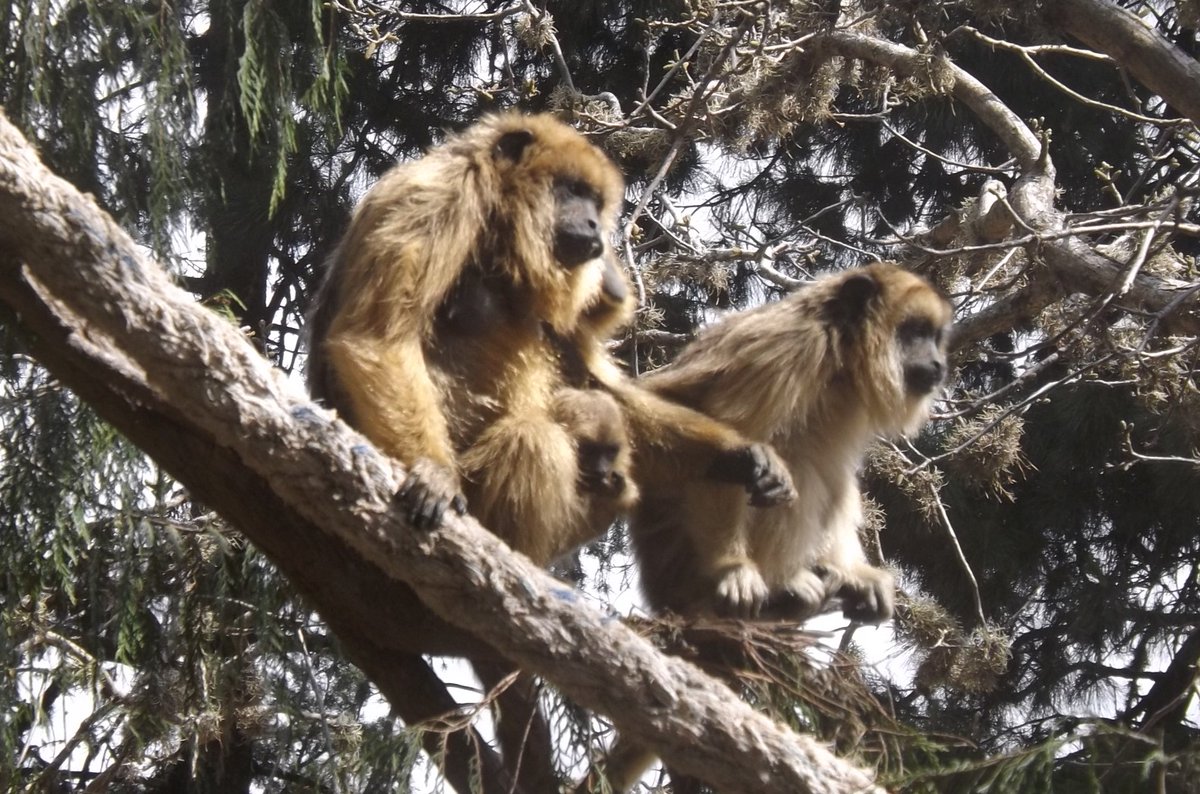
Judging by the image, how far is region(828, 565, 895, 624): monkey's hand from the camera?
5.12 meters

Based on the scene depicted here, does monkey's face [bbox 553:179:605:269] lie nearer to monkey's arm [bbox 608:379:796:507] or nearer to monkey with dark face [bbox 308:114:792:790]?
monkey with dark face [bbox 308:114:792:790]

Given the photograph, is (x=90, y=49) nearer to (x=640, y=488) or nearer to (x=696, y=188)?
(x=640, y=488)

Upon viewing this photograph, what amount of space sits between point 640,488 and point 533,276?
0.93 meters

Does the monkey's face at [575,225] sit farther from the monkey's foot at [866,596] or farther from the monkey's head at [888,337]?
the monkey's foot at [866,596]

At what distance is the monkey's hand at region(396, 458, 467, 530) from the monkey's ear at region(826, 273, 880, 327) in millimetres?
2149

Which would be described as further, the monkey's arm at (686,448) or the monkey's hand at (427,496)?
the monkey's arm at (686,448)

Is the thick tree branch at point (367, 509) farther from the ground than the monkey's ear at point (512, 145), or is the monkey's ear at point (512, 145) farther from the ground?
the monkey's ear at point (512, 145)

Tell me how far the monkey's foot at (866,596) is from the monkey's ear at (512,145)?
2.03 m

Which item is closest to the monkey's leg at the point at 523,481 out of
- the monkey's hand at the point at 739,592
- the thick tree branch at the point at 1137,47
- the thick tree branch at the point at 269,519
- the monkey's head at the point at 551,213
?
the thick tree branch at the point at 269,519

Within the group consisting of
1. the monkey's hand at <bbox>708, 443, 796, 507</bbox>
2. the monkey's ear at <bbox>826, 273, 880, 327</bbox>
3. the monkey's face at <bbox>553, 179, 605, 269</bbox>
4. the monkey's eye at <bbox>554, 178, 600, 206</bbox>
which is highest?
the monkey's eye at <bbox>554, 178, 600, 206</bbox>

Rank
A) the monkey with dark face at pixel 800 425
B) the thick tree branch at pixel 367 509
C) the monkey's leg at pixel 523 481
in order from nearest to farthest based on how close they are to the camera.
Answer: the thick tree branch at pixel 367 509, the monkey's leg at pixel 523 481, the monkey with dark face at pixel 800 425

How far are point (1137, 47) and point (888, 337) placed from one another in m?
1.62

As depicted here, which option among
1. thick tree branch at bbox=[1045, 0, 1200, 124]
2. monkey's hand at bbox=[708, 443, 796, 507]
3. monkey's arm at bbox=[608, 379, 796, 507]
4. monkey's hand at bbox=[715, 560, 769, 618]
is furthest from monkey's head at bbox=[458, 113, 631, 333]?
thick tree branch at bbox=[1045, 0, 1200, 124]

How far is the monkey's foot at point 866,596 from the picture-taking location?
16.8 ft
